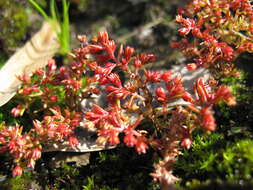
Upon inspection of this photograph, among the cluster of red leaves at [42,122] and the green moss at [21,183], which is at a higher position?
the cluster of red leaves at [42,122]

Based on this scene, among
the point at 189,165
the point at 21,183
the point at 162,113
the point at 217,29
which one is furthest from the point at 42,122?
the point at 217,29

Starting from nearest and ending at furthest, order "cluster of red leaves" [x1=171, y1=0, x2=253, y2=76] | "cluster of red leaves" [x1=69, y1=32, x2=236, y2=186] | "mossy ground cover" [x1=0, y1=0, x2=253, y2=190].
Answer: "cluster of red leaves" [x1=69, y1=32, x2=236, y2=186] → "mossy ground cover" [x1=0, y1=0, x2=253, y2=190] → "cluster of red leaves" [x1=171, y1=0, x2=253, y2=76]

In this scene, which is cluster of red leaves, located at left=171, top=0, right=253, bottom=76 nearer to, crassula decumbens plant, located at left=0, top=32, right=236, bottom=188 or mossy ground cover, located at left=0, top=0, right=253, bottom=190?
crassula decumbens plant, located at left=0, top=32, right=236, bottom=188

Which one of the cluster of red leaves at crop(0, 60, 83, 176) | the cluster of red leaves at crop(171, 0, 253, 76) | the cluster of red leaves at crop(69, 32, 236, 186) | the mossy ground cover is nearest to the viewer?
the cluster of red leaves at crop(69, 32, 236, 186)

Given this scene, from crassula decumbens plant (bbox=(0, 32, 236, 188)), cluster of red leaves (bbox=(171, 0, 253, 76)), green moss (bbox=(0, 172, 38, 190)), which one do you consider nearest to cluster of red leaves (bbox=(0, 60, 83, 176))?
crassula decumbens plant (bbox=(0, 32, 236, 188))

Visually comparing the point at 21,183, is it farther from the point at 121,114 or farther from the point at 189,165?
the point at 189,165

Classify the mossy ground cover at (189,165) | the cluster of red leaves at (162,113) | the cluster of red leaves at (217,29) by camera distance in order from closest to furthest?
the cluster of red leaves at (162,113), the mossy ground cover at (189,165), the cluster of red leaves at (217,29)

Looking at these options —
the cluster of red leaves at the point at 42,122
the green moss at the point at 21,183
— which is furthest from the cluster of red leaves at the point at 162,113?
the green moss at the point at 21,183

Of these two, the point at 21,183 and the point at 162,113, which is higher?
the point at 162,113

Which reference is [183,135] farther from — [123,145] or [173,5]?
[173,5]

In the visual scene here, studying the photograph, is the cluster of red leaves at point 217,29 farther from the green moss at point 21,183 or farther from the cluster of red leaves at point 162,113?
the green moss at point 21,183

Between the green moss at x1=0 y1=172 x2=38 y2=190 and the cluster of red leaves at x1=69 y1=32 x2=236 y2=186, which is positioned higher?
the cluster of red leaves at x1=69 y1=32 x2=236 y2=186
